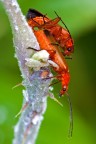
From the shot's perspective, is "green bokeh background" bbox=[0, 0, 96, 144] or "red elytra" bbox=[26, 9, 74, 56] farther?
"green bokeh background" bbox=[0, 0, 96, 144]

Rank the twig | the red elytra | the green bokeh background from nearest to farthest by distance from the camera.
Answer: the twig < the red elytra < the green bokeh background

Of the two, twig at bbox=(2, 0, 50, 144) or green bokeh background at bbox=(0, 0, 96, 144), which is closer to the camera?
twig at bbox=(2, 0, 50, 144)

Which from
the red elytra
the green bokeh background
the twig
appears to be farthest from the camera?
the green bokeh background

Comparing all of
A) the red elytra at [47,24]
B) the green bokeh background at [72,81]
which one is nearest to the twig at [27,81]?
the red elytra at [47,24]

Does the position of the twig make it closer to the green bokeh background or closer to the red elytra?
the red elytra

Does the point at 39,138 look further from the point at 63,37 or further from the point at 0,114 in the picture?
the point at 63,37

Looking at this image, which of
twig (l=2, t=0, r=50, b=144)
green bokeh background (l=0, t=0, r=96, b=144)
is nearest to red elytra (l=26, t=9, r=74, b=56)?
twig (l=2, t=0, r=50, b=144)

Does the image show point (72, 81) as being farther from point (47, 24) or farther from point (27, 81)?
point (27, 81)

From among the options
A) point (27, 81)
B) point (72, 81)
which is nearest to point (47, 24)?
point (27, 81)

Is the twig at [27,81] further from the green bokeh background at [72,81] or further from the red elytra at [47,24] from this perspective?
the green bokeh background at [72,81]
